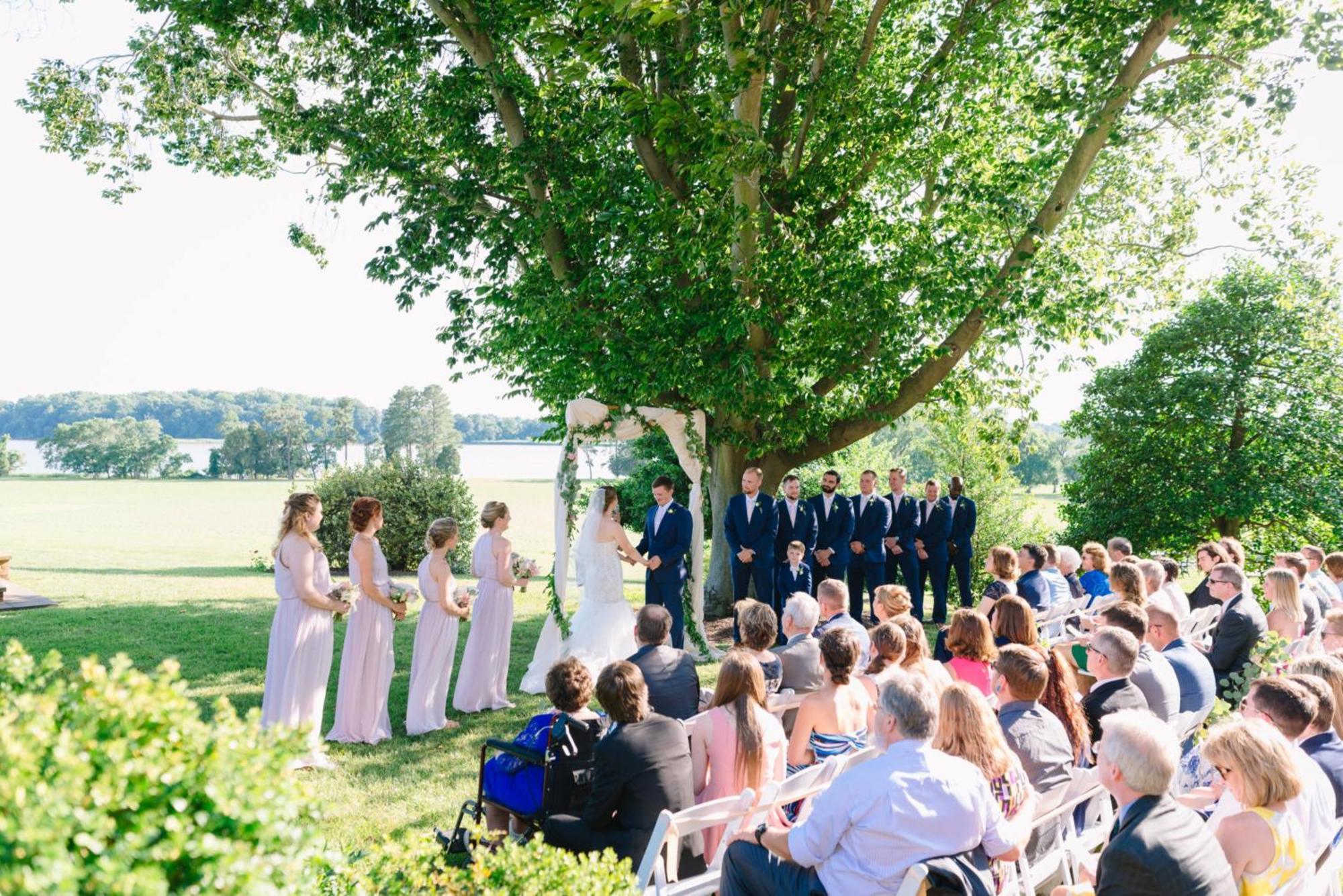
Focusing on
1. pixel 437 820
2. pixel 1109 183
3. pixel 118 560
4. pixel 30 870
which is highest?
pixel 1109 183

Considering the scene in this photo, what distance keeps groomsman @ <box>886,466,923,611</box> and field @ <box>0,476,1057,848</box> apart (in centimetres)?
433

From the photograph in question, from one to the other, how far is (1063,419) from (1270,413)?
10.8 feet

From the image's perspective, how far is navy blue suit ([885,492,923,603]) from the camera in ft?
44.6

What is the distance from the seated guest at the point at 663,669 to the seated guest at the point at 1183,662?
9.91ft

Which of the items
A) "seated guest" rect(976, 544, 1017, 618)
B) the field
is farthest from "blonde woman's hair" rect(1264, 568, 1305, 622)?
the field

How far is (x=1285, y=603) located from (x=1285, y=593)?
87 millimetres

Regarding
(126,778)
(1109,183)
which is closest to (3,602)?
(126,778)

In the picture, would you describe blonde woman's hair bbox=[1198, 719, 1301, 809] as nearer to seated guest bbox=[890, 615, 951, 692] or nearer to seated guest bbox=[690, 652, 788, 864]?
seated guest bbox=[890, 615, 951, 692]

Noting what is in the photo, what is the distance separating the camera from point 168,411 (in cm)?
9988

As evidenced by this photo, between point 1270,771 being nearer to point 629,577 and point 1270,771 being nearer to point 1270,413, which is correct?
point 1270,413

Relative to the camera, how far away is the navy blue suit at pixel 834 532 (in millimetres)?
12703

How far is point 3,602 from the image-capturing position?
15.5 metres

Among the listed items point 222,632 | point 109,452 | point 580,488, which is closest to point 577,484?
point 580,488

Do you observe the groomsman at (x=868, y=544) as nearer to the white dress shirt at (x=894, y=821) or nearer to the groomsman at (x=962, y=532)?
the groomsman at (x=962, y=532)
